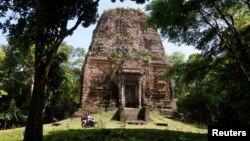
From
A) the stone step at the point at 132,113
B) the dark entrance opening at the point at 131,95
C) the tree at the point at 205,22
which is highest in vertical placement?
the tree at the point at 205,22

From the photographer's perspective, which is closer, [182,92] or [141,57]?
[141,57]

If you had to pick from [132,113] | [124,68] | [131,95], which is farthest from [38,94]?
[131,95]

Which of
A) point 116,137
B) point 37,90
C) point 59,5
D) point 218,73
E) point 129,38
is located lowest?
point 116,137

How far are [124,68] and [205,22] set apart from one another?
467 inches

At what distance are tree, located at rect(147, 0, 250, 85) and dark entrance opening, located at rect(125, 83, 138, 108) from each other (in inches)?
421

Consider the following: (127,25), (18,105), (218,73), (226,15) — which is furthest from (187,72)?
(18,105)

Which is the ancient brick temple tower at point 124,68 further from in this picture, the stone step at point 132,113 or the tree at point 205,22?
the tree at point 205,22

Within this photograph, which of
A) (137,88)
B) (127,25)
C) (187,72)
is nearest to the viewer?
(187,72)

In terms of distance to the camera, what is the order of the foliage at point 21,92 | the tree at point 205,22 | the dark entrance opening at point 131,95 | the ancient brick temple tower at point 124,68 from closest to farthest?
the tree at point 205,22
the ancient brick temple tower at point 124,68
the dark entrance opening at point 131,95
the foliage at point 21,92

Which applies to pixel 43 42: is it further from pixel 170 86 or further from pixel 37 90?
pixel 170 86

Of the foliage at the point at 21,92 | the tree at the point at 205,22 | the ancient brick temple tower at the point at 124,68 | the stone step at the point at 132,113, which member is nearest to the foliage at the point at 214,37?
the tree at the point at 205,22

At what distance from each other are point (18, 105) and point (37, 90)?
30.4 meters

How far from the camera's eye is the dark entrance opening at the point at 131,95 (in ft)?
92.2

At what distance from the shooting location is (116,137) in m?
14.2
